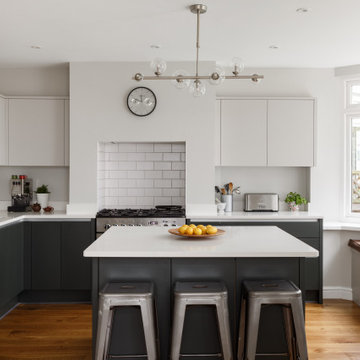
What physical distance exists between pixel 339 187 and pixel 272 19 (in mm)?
2519

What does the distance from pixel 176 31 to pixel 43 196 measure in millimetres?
2578

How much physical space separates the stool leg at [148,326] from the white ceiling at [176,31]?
86.7 inches

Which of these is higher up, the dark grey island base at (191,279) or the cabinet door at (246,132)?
the cabinet door at (246,132)

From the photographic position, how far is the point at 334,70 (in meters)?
5.24

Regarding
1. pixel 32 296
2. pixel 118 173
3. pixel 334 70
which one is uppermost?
pixel 334 70

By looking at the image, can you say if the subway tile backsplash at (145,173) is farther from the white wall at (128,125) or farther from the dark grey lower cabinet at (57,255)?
the dark grey lower cabinet at (57,255)

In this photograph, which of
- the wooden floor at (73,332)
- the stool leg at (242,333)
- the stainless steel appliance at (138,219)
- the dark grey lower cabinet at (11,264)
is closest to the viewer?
the stool leg at (242,333)

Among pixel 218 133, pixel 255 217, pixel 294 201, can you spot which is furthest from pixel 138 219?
pixel 294 201

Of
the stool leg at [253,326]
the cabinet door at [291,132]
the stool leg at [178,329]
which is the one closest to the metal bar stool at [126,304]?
the stool leg at [178,329]

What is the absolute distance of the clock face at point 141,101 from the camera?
4883 millimetres

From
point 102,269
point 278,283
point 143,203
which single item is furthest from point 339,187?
point 102,269

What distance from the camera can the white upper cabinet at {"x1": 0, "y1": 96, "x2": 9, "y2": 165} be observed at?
4949 mm

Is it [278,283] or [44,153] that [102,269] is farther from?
[44,153]

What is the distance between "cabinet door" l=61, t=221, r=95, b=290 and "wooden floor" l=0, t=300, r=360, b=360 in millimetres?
258
